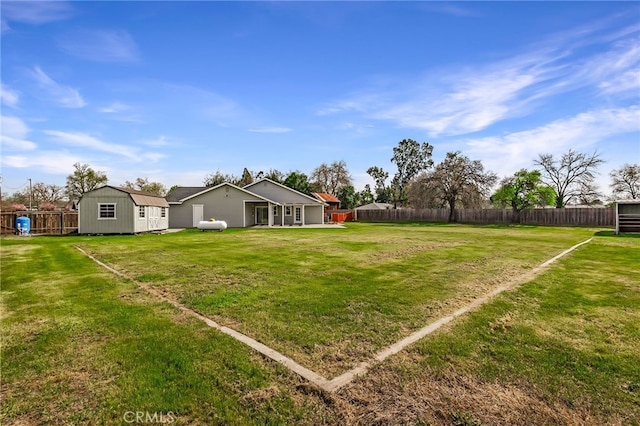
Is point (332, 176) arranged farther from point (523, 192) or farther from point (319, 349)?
point (319, 349)

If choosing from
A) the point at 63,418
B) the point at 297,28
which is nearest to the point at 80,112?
the point at 297,28

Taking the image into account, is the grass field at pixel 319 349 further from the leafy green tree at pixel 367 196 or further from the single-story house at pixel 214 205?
the leafy green tree at pixel 367 196

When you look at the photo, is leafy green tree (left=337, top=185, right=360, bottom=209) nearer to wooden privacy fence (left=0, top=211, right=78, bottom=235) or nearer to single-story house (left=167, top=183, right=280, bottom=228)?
single-story house (left=167, top=183, right=280, bottom=228)

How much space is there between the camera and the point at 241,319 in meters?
4.83

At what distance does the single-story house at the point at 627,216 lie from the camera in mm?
21734

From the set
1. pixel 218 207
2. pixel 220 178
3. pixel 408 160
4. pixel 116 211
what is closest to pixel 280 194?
pixel 218 207

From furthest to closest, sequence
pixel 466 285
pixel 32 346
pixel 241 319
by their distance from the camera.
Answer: pixel 466 285, pixel 241 319, pixel 32 346

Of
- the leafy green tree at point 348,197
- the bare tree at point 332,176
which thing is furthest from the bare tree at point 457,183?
the bare tree at point 332,176

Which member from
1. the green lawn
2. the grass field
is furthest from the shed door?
the grass field

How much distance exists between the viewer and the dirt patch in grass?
101 inches

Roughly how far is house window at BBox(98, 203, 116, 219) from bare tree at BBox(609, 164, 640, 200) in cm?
5371

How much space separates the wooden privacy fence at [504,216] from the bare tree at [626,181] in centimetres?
1325

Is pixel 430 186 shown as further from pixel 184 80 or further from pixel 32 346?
pixel 32 346

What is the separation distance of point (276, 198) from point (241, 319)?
1142 inches
